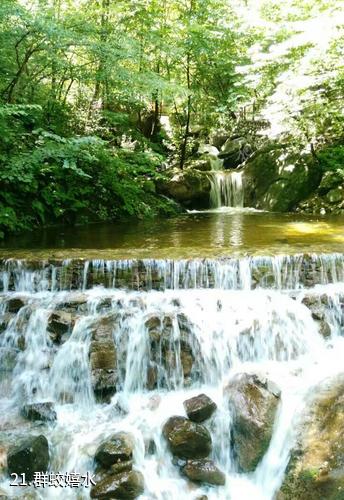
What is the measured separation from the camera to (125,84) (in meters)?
9.99

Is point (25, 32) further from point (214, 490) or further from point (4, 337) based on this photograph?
point (214, 490)

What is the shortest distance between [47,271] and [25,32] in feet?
15.1

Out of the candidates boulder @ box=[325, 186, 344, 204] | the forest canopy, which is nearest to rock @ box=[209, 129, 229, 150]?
the forest canopy

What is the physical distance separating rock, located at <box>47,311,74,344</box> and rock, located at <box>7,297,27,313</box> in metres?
0.61

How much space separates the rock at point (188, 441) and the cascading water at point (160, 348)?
0.14m

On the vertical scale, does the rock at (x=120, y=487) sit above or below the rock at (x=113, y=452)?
below

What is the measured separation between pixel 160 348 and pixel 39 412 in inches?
61.5

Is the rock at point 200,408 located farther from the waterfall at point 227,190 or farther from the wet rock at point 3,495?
the waterfall at point 227,190

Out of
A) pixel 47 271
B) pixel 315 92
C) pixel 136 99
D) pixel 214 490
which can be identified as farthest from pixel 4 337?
pixel 315 92

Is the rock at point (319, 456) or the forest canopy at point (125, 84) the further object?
the forest canopy at point (125, 84)

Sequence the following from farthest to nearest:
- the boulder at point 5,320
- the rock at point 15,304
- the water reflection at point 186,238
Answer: the water reflection at point 186,238, the rock at point 15,304, the boulder at point 5,320

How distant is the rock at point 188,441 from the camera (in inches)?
162

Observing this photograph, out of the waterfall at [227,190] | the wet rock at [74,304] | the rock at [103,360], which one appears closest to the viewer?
the rock at [103,360]

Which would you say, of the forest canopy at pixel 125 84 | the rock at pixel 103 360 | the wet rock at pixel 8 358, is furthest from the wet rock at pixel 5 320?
the forest canopy at pixel 125 84
